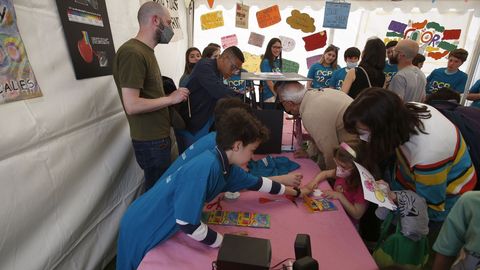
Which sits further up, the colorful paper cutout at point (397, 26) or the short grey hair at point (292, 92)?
the colorful paper cutout at point (397, 26)

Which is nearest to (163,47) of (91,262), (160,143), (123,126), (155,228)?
(123,126)

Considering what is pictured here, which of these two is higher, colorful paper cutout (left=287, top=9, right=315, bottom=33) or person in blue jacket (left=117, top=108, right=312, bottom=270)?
colorful paper cutout (left=287, top=9, right=315, bottom=33)

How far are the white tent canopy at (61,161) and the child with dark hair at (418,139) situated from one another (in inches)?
55.6

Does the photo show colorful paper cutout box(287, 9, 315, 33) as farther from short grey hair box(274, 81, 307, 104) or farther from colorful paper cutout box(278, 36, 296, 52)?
short grey hair box(274, 81, 307, 104)

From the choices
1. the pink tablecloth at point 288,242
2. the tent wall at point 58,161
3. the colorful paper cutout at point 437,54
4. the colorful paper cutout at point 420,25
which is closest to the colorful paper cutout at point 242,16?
the tent wall at point 58,161

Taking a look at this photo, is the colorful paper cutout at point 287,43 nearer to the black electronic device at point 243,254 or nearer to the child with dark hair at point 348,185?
the child with dark hair at point 348,185

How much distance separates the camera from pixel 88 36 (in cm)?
159

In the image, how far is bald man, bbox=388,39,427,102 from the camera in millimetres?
2156

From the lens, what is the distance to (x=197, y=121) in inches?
80.6

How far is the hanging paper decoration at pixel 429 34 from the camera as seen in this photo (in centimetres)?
397

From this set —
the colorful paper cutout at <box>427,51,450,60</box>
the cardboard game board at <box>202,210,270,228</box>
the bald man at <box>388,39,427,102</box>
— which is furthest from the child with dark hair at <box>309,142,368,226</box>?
the colorful paper cutout at <box>427,51,450,60</box>

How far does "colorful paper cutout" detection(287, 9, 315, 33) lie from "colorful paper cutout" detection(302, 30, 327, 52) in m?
0.10

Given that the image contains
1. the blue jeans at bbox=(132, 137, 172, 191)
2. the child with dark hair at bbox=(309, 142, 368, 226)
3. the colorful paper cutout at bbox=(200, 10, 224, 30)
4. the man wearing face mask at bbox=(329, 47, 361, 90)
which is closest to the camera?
the child with dark hair at bbox=(309, 142, 368, 226)

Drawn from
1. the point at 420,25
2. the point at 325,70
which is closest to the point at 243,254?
the point at 325,70
